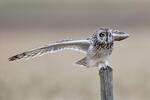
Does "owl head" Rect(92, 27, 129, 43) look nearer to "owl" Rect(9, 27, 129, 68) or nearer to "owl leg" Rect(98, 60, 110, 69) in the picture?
"owl" Rect(9, 27, 129, 68)

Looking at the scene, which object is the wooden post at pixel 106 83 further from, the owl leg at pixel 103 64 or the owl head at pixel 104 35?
the owl head at pixel 104 35

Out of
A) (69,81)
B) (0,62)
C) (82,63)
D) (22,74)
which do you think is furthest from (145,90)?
(82,63)

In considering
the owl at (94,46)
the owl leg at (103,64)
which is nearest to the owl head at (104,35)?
the owl at (94,46)

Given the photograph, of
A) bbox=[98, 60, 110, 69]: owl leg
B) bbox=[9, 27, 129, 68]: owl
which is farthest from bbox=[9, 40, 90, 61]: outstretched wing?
bbox=[98, 60, 110, 69]: owl leg

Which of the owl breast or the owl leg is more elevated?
the owl breast

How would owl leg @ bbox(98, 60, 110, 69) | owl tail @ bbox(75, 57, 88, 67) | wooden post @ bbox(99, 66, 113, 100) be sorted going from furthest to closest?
owl tail @ bbox(75, 57, 88, 67) < owl leg @ bbox(98, 60, 110, 69) < wooden post @ bbox(99, 66, 113, 100)

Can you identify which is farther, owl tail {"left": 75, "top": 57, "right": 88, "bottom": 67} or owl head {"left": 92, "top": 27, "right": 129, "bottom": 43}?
owl tail {"left": 75, "top": 57, "right": 88, "bottom": 67}

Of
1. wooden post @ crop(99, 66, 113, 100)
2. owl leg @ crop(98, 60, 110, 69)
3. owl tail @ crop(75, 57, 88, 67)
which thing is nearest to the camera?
wooden post @ crop(99, 66, 113, 100)

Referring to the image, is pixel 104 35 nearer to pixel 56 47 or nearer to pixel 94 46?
pixel 94 46
